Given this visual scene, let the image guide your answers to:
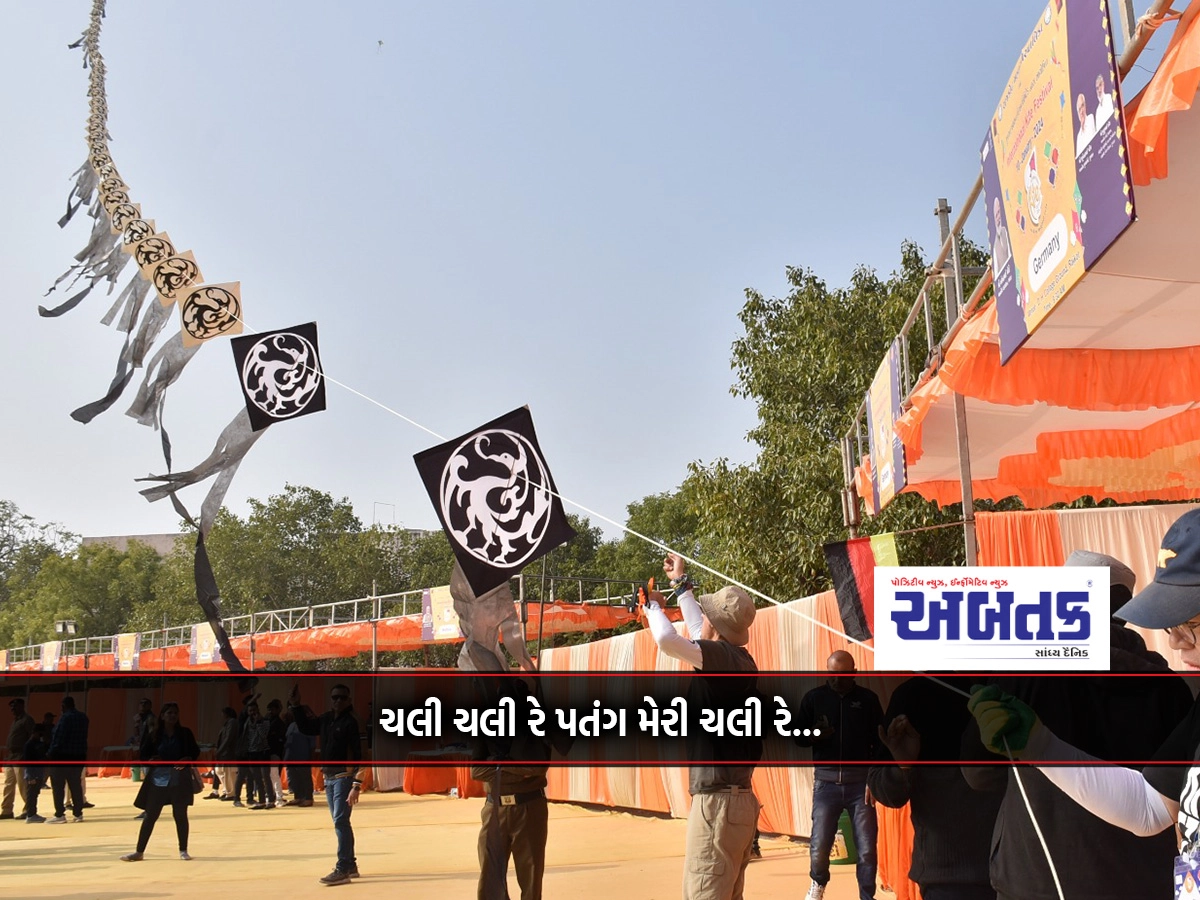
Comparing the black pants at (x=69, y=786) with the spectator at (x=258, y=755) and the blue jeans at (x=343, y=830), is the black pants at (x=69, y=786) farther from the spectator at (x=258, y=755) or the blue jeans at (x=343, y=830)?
the blue jeans at (x=343, y=830)

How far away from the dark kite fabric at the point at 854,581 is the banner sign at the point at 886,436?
0.50m

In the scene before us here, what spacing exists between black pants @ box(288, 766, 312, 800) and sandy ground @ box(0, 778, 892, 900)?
0.56m

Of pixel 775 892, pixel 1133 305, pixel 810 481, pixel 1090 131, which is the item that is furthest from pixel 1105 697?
pixel 810 481

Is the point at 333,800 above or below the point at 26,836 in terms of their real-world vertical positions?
above

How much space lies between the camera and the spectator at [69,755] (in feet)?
41.1

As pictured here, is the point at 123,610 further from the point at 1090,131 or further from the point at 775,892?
the point at 1090,131

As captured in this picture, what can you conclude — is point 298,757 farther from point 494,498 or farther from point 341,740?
point 494,498

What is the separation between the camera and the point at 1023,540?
6.71m

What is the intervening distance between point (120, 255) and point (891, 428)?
5754mm

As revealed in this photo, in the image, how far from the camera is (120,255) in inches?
319

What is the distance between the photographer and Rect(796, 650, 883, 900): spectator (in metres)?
5.72

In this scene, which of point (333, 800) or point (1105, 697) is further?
point (333, 800)

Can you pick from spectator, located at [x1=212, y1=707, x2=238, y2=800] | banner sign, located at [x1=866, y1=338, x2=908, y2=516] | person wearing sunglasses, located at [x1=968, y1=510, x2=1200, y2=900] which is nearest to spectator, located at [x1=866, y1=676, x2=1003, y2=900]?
person wearing sunglasses, located at [x1=968, y1=510, x2=1200, y2=900]

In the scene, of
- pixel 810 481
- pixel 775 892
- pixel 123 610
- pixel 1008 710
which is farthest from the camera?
pixel 123 610
